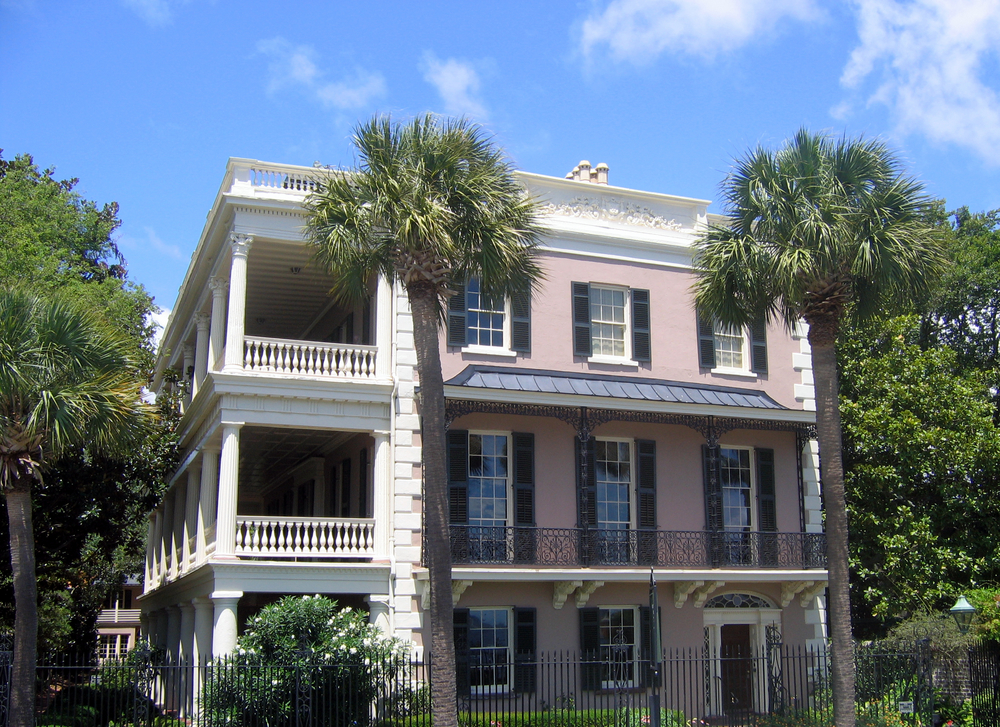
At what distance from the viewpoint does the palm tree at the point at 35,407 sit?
14945mm

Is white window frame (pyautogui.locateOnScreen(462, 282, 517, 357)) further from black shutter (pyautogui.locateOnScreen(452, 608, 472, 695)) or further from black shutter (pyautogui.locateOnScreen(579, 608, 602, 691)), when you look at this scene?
black shutter (pyautogui.locateOnScreen(579, 608, 602, 691))

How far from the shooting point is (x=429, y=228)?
14.7m

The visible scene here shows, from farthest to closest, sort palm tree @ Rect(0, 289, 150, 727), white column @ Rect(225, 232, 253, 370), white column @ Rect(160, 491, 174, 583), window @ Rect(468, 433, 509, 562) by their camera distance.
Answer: white column @ Rect(160, 491, 174, 583)
window @ Rect(468, 433, 509, 562)
white column @ Rect(225, 232, 253, 370)
palm tree @ Rect(0, 289, 150, 727)

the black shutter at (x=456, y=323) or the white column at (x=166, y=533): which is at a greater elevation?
the black shutter at (x=456, y=323)

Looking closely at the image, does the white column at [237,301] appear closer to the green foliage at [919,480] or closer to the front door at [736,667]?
the front door at [736,667]

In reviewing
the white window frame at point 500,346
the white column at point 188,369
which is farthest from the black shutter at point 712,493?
the white column at point 188,369

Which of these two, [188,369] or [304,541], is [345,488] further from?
[188,369]

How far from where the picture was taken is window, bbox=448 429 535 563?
64.4 feet

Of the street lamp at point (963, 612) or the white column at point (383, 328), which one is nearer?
the street lamp at point (963, 612)

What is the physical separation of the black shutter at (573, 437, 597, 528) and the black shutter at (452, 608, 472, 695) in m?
2.94

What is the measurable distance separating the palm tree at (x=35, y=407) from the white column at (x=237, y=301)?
312 cm

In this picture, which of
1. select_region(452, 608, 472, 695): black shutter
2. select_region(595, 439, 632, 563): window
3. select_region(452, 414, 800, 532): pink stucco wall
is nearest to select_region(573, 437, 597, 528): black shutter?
select_region(452, 414, 800, 532): pink stucco wall

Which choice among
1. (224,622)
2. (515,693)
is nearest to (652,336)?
(515,693)

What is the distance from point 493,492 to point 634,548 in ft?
9.93
